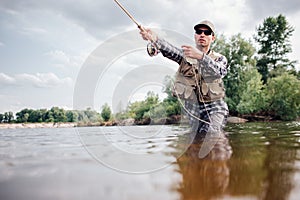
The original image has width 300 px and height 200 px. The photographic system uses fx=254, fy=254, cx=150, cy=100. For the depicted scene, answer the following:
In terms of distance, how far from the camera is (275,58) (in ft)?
117

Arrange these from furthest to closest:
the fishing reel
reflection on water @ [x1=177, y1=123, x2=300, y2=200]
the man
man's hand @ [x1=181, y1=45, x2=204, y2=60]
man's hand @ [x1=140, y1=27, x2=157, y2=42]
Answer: the man < the fishing reel < man's hand @ [x1=140, y1=27, x2=157, y2=42] < man's hand @ [x1=181, y1=45, x2=204, y2=60] < reflection on water @ [x1=177, y1=123, x2=300, y2=200]

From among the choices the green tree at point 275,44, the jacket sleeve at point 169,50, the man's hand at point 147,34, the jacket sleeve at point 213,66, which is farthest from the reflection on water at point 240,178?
the green tree at point 275,44

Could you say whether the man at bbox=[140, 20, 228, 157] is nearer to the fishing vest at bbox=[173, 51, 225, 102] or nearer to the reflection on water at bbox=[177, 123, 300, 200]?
the fishing vest at bbox=[173, 51, 225, 102]

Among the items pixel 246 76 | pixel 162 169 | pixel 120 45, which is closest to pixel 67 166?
pixel 162 169

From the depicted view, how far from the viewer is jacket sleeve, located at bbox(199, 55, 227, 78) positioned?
3.60 m

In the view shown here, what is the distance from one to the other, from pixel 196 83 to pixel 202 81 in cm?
11

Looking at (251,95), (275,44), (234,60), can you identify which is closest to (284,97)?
(251,95)

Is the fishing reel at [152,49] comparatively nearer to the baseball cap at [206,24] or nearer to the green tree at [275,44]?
the baseball cap at [206,24]

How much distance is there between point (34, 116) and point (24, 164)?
17.8 metres

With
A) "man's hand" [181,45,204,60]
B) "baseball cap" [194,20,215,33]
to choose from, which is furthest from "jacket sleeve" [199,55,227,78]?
"baseball cap" [194,20,215,33]

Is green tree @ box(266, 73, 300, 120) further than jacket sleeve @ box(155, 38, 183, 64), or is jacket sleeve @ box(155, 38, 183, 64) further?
green tree @ box(266, 73, 300, 120)

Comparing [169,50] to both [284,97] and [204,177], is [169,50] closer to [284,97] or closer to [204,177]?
[204,177]

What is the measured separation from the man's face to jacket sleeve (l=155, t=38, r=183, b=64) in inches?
15.5

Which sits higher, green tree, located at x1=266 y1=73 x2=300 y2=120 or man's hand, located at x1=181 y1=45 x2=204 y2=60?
green tree, located at x1=266 y1=73 x2=300 y2=120
